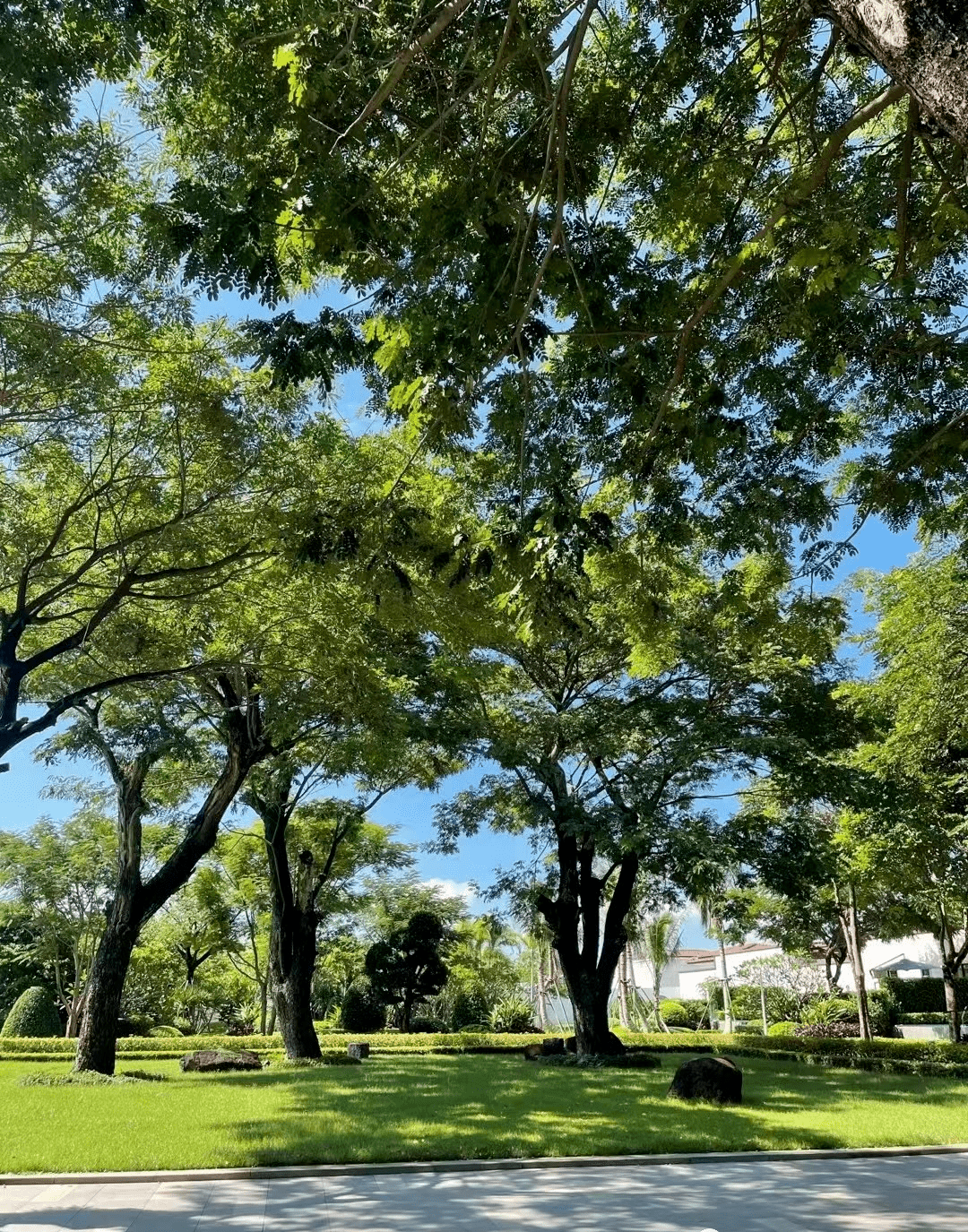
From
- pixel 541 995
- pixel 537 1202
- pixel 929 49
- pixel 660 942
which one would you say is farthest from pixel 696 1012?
pixel 929 49

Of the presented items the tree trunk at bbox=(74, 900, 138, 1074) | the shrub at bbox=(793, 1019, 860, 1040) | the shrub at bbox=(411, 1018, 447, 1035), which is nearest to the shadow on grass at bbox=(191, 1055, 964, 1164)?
A: the tree trunk at bbox=(74, 900, 138, 1074)

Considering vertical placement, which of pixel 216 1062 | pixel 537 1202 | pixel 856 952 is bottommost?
pixel 216 1062

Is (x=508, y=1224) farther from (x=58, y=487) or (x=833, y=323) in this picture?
(x=58, y=487)

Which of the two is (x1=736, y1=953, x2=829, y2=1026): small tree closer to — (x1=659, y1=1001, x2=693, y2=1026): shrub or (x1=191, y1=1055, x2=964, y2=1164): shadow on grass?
(x1=659, y1=1001, x2=693, y2=1026): shrub

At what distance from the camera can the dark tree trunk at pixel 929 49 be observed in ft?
7.93

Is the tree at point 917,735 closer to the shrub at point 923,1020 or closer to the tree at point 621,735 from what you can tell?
the tree at point 621,735

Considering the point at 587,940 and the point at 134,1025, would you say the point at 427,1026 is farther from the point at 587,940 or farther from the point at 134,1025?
the point at 587,940

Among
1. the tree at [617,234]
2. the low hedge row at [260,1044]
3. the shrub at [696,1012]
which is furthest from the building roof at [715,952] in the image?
the tree at [617,234]

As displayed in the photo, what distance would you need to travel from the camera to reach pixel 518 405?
5.54m

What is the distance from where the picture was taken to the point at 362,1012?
28.3m

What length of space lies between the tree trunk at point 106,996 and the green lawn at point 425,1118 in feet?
3.62

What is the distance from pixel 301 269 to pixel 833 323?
11.3 feet

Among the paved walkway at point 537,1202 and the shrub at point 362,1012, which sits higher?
the paved walkway at point 537,1202

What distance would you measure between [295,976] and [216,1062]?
2013mm
